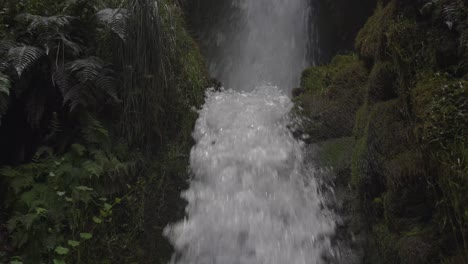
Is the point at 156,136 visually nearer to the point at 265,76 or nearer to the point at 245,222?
the point at 245,222

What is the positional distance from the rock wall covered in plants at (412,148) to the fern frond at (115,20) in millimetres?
2619

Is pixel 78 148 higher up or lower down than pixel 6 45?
lower down

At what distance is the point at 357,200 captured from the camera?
377cm

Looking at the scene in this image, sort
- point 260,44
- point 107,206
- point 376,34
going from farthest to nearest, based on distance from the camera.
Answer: point 260,44, point 376,34, point 107,206

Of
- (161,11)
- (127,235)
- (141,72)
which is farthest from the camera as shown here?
(161,11)

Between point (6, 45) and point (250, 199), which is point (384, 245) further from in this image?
point (6, 45)

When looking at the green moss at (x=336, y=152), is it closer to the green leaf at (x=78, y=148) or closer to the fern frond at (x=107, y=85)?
the fern frond at (x=107, y=85)

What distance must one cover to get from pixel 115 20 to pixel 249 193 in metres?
2.35

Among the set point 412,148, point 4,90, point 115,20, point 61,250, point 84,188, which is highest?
point 115,20

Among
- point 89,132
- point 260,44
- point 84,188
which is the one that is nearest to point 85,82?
point 89,132

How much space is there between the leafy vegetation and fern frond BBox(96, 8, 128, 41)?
1 cm

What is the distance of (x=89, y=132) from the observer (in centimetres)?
409

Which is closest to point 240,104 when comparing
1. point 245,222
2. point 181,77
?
point 181,77

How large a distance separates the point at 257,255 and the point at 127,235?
126 centimetres
